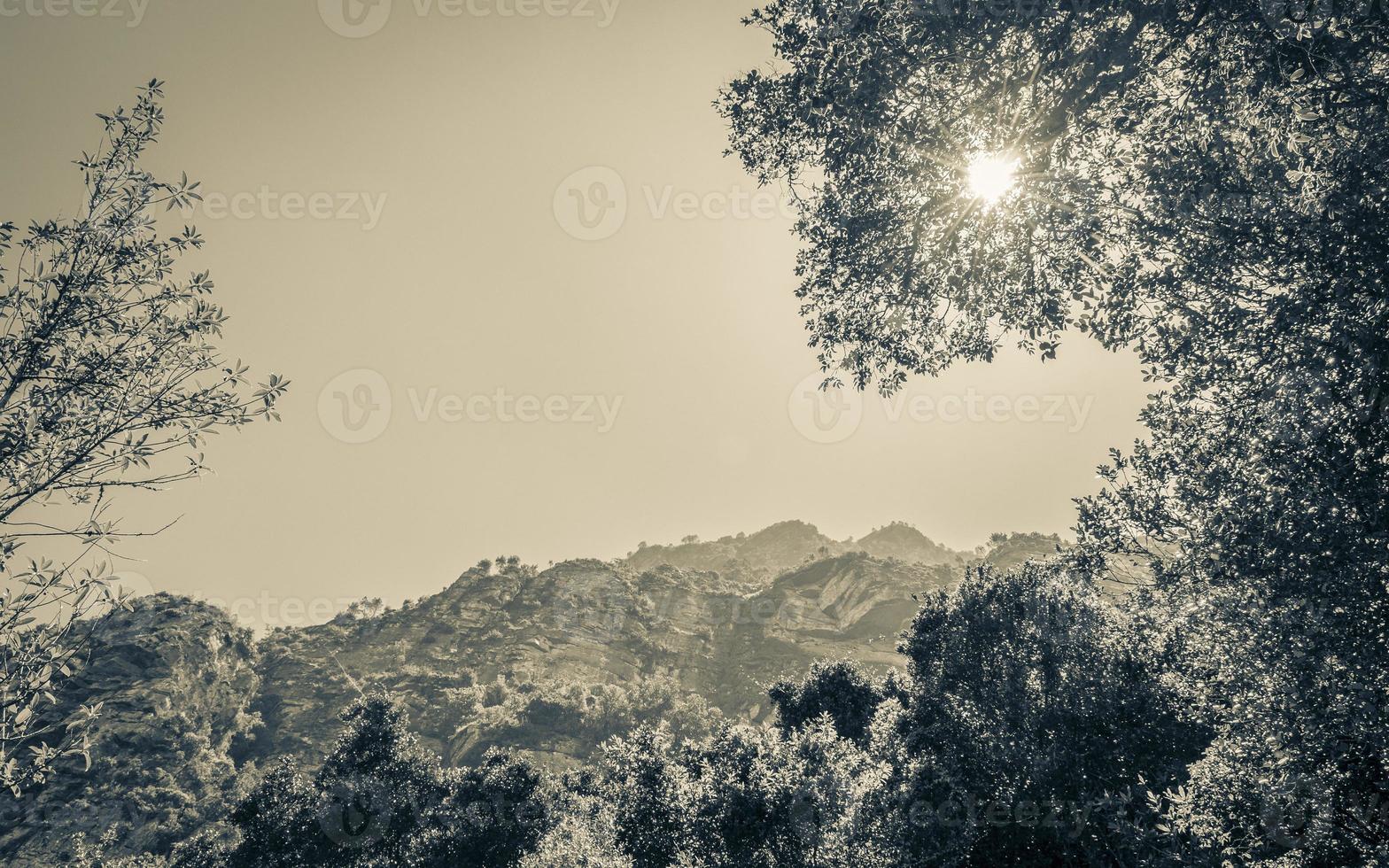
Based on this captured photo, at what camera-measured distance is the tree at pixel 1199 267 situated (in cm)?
982

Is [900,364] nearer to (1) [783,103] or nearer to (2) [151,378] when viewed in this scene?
(1) [783,103]

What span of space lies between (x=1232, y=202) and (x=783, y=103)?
9668 mm

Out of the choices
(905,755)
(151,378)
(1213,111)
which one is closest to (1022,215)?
(1213,111)

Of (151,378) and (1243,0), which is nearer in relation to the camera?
(151,378)

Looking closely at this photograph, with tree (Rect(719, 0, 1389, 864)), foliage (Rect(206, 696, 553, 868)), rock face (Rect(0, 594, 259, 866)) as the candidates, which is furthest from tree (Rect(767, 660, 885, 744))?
rock face (Rect(0, 594, 259, 866))

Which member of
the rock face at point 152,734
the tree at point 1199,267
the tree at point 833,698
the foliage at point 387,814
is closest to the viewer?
the tree at point 1199,267

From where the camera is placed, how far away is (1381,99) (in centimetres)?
970

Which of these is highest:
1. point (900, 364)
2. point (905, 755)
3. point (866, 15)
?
point (866, 15)

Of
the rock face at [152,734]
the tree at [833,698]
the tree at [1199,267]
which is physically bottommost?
the rock face at [152,734]

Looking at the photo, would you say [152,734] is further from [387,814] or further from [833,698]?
[833,698]

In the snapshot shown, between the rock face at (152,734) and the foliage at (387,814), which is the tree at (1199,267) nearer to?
the foliage at (387,814)

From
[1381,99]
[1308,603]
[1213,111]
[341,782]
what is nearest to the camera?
[1381,99]

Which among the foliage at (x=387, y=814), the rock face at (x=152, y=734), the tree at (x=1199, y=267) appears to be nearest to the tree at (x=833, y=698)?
the foliage at (x=387, y=814)

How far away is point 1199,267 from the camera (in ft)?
36.5
